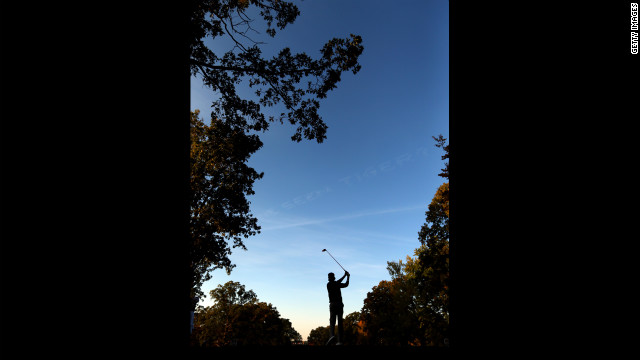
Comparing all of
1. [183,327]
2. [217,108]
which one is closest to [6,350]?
[183,327]

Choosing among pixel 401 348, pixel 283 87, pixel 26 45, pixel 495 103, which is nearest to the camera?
pixel 26 45

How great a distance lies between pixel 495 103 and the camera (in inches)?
101

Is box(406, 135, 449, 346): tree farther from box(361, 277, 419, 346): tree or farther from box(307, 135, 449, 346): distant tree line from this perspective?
box(361, 277, 419, 346): tree

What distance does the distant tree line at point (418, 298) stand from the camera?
22.8m

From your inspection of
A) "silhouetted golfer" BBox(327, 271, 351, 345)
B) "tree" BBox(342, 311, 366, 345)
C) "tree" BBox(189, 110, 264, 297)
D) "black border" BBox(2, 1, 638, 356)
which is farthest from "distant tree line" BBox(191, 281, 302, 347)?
"black border" BBox(2, 1, 638, 356)

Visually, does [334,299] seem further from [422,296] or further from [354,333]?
[354,333]

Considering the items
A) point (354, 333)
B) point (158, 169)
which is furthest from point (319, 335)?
point (158, 169)

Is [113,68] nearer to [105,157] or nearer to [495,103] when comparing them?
[105,157]

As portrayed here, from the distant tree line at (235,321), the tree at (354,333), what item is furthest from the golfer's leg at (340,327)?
the tree at (354,333)

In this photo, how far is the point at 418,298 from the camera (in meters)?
28.4

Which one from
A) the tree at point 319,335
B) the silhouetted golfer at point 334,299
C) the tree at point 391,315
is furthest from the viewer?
the tree at point 319,335

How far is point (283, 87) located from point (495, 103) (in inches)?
332

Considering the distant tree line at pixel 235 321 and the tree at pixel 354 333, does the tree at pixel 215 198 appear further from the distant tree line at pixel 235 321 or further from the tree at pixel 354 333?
the tree at pixel 354 333

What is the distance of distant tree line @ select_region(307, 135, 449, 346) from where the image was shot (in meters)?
22.8
